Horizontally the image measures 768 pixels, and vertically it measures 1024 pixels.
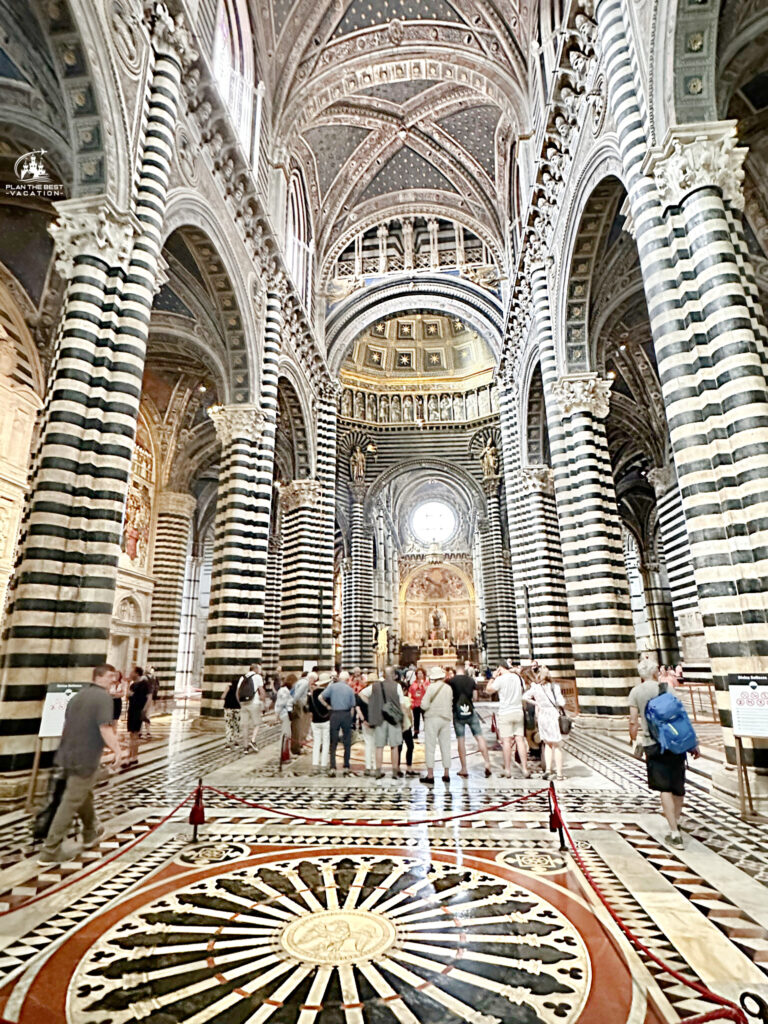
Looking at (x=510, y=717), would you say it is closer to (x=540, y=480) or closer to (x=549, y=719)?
(x=549, y=719)

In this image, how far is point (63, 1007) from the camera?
8.82 ft

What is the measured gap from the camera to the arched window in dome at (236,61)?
544 inches

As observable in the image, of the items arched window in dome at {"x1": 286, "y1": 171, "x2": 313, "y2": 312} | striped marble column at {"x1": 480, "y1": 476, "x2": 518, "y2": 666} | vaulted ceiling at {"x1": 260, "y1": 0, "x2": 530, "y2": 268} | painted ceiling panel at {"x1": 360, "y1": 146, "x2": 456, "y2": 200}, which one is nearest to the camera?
vaulted ceiling at {"x1": 260, "y1": 0, "x2": 530, "y2": 268}

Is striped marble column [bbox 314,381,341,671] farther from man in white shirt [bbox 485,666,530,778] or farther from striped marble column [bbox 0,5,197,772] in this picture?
man in white shirt [bbox 485,666,530,778]

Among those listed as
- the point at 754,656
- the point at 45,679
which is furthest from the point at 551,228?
the point at 45,679

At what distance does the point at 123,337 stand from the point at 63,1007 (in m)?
8.09

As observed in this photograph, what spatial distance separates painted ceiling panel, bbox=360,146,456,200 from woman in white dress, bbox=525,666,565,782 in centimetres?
2342

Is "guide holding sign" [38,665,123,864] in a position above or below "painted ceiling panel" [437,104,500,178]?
below

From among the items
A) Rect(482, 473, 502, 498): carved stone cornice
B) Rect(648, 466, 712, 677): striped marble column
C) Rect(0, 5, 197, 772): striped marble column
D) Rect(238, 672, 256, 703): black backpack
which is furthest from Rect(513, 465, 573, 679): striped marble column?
Rect(482, 473, 502, 498): carved stone cornice

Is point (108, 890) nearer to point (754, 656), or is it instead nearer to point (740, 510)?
point (754, 656)

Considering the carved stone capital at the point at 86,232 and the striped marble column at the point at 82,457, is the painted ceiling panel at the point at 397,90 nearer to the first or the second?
the striped marble column at the point at 82,457

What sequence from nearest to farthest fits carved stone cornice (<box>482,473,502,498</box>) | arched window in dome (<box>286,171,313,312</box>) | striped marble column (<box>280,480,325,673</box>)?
striped marble column (<box>280,480,325,673</box>) → arched window in dome (<box>286,171,313,312</box>) → carved stone cornice (<box>482,473,502,498</box>)

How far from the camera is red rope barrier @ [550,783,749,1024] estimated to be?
7.03 feet

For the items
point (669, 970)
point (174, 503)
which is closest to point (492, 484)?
point (174, 503)
